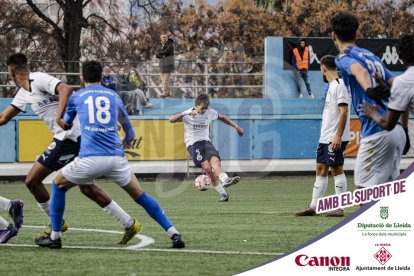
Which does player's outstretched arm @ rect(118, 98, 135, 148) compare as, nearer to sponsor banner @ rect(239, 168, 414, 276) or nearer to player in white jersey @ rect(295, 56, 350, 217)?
sponsor banner @ rect(239, 168, 414, 276)

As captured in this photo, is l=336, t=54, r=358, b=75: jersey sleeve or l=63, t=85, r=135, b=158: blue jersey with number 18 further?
l=63, t=85, r=135, b=158: blue jersey with number 18

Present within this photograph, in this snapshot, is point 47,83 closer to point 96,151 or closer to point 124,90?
point 96,151

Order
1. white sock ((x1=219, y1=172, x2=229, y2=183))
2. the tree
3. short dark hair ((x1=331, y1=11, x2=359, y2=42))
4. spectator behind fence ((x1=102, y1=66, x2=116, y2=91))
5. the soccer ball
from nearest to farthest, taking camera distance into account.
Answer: short dark hair ((x1=331, y1=11, x2=359, y2=42)) → white sock ((x1=219, y1=172, x2=229, y2=183)) → the soccer ball → spectator behind fence ((x1=102, y1=66, x2=116, y2=91)) → the tree

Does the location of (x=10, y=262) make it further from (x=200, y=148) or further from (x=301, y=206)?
(x=200, y=148)

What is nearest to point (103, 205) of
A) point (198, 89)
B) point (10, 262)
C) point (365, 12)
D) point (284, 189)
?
point (10, 262)

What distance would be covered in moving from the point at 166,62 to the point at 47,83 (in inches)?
763

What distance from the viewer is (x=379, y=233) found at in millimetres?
9070

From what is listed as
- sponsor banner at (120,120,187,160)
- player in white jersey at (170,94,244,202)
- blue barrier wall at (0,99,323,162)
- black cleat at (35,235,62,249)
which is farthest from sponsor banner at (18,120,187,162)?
black cleat at (35,235,62,249)

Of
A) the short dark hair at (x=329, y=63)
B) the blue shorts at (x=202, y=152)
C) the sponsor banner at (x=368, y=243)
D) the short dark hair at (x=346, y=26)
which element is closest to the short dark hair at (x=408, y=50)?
the short dark hair at (x=346, y=26)

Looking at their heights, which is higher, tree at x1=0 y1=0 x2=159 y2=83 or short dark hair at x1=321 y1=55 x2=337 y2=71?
short dark hair at x1=321 y1=55 x2=337 y2=71

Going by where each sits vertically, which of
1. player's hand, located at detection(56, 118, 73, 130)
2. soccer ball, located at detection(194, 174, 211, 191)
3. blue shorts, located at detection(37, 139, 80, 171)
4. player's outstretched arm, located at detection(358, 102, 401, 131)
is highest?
player's outstretched arm, located at detection(358, 102, 401, 131)

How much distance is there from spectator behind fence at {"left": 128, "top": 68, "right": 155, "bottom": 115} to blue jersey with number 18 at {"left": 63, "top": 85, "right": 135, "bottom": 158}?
1931cm

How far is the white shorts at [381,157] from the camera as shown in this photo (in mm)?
9555

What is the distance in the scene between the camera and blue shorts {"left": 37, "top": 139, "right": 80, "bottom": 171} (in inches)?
492
